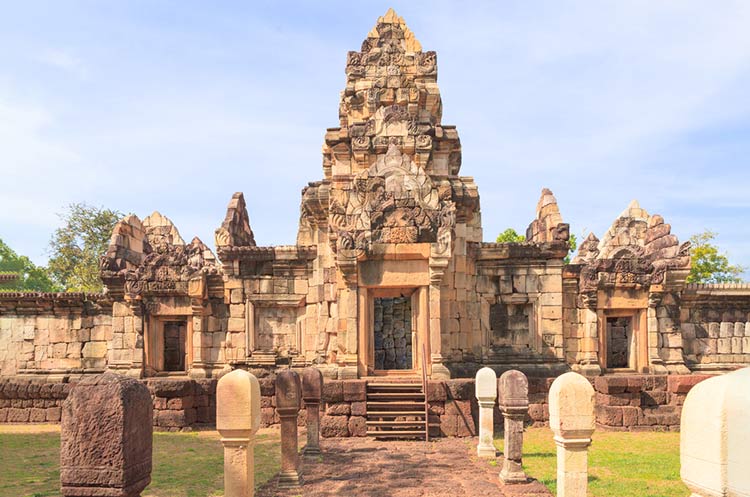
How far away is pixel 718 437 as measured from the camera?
2.56m

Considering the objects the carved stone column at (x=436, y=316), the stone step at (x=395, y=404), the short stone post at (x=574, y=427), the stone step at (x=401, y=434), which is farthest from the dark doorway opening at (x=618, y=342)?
the short stone post at (x=574, y=427)

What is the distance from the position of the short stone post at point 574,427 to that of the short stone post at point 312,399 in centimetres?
436

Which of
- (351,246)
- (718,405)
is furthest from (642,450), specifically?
(718,405)

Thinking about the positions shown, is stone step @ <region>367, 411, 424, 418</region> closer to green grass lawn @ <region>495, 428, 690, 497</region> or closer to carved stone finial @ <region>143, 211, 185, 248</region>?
green grass lawn @ <region>495, 428, 690, 497</region>

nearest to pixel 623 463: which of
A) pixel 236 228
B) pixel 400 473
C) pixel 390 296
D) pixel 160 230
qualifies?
pixel 400 473

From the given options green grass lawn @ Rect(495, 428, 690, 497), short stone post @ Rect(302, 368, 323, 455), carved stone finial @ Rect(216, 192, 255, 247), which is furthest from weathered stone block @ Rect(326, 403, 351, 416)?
carved stone finial @ Rect(216, 192, 255, 247)

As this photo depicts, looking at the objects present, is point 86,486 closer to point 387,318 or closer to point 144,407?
point 144,407

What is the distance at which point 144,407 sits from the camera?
397 centimetres

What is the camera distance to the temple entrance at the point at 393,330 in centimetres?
2119

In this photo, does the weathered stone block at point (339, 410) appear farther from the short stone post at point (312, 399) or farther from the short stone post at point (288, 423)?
the short stone post at point (288, 423)

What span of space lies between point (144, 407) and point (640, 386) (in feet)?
39.0

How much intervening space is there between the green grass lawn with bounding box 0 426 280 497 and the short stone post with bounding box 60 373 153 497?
4.19m

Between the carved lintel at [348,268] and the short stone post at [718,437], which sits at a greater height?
the carved lintel at [348,268]

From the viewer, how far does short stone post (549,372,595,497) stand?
5.20 m
